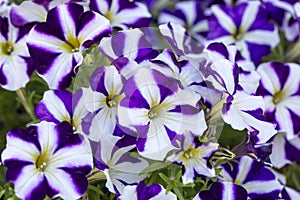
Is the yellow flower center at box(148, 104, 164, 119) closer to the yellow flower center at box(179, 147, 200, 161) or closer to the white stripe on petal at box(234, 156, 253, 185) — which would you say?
the yellow flower center at box(179, 147, 200, 161)

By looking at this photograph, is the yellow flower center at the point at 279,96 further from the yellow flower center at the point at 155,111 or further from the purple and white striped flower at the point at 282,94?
the yellow flower center at the point at 155,111

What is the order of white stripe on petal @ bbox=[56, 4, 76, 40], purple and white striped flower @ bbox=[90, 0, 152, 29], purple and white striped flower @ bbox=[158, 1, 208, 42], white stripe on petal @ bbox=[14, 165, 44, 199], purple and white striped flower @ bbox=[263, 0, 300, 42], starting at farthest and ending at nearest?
purple and white striped flower @ bbox=[158, 1, 208, 42] → purple and white striped flower @ bbox=[263, 0, 300, 42] → purple and white striped flower @ bbox=[90, 0, 152, 29] → white stripe on petal @ bbox=[56, 4, 76, 40] → white stripe on petal @ bbox=[14, 165, 44, 199]

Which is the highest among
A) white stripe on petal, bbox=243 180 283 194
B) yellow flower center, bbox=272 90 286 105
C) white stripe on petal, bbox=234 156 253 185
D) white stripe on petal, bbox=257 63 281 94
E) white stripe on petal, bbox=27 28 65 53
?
white stripe on petal, bbox=27 28 65 53

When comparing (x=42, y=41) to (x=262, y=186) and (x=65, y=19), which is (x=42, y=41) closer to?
(x=65, y=19)

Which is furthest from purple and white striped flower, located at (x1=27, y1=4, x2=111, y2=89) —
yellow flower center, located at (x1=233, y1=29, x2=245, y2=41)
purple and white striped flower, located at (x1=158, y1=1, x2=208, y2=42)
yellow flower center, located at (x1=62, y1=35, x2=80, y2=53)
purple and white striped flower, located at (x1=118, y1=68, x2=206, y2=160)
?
purple and white striped flower, located at (x1=158, y1=1, x2=208, y2=42)

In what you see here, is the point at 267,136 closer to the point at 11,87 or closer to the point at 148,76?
the point at 148,76

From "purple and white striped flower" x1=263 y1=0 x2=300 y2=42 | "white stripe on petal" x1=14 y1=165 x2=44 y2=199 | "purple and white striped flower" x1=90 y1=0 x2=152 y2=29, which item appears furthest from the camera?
"purple and white striped flower" x1=263 y1=0 x2=300 y2=42

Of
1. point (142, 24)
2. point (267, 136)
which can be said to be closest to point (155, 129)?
point (267, 136)
